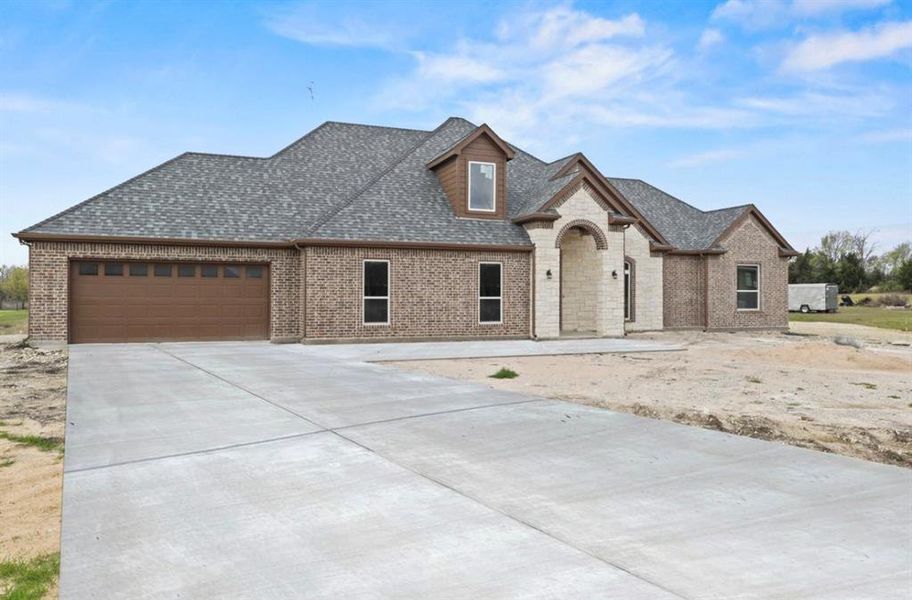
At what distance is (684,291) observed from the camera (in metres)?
26.1

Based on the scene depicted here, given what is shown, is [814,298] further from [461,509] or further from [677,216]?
[461,509]

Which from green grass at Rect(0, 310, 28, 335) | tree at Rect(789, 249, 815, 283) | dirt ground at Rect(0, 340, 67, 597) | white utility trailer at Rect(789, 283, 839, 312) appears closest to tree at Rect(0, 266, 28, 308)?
Result: green grass at Rect(0, 310, 28, 335)

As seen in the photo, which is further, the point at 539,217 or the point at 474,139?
the point at 474,139

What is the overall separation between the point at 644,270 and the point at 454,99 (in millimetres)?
10680

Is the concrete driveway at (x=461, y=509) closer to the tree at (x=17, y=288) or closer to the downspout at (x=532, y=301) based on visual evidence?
the downspout at (x=532, y=301)

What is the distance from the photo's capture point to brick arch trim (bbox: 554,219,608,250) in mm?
21344

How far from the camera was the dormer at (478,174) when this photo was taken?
2098cm

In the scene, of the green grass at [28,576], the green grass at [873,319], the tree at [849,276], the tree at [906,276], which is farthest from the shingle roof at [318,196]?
the tree at [906,276]

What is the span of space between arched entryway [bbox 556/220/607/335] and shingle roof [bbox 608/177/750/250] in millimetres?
5219

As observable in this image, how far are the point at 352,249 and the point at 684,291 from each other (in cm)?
1454

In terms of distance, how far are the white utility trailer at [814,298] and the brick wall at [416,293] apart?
1591 inches

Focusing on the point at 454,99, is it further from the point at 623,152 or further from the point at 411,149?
the point at 623,152

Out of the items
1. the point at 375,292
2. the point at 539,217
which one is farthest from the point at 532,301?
the point at 375,292

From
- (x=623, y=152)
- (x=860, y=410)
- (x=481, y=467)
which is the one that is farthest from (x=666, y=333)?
(x=481, y=467)
